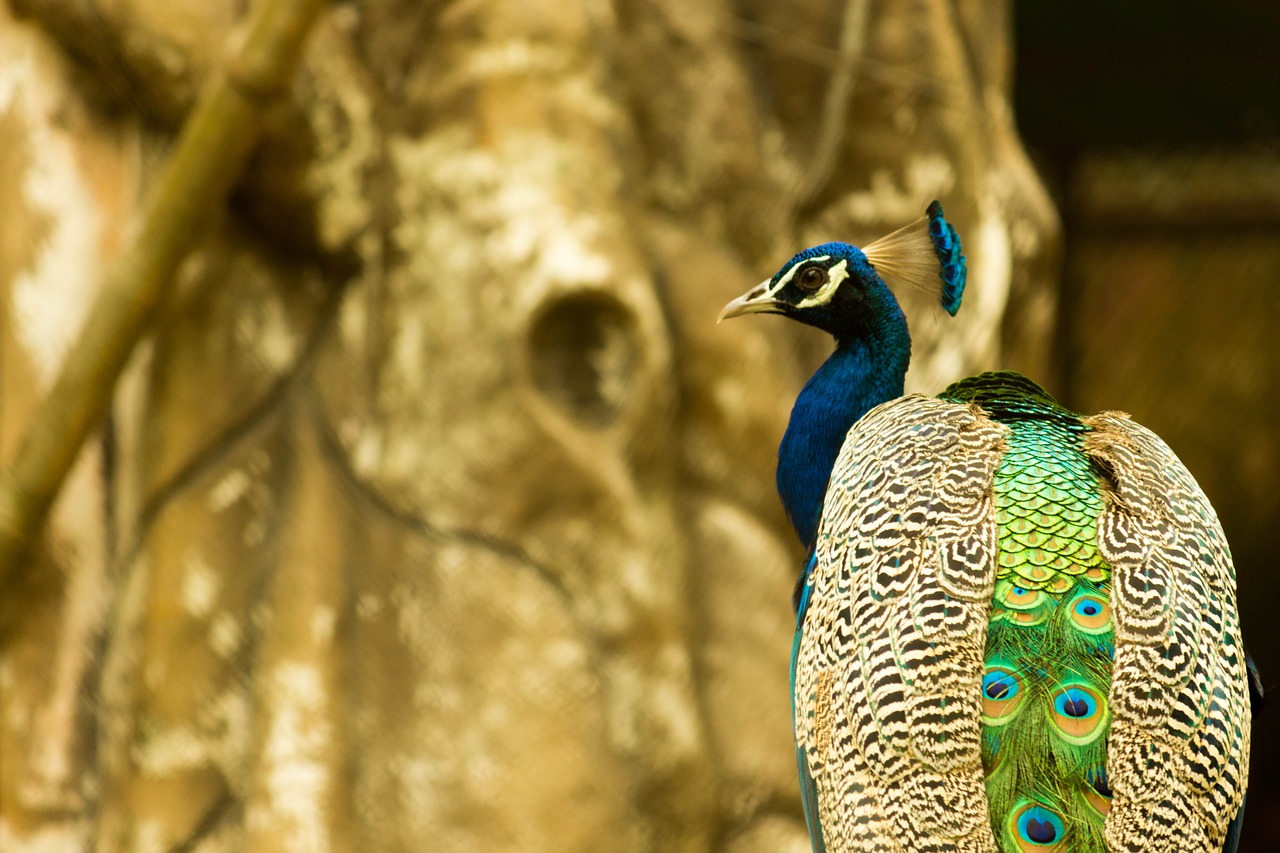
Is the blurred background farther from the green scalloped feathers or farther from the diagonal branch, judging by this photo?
the green scalloped feathers

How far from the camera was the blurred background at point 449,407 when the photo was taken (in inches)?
96.7

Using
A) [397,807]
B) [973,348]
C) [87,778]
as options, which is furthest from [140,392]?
[973,348]

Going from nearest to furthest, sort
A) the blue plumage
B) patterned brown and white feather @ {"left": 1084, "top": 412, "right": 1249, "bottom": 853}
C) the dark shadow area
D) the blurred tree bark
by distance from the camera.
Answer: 1. patterned brown and white feather @ {"left": 1084, "top": 412, "right": 1249, "bottom": 853}
2. the blue plumage
3. the blurred tree bark
4. the dark shadow area

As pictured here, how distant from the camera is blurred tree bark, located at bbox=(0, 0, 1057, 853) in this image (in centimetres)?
245

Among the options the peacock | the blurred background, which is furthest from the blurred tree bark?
the peacock

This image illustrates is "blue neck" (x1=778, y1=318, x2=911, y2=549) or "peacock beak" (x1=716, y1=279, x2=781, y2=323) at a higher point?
"peacock beak" (x1=716, y1=279, x2=781, y2=323)

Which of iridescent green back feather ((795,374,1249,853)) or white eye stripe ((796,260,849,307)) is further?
white eye stripe ((796,260,849,307))

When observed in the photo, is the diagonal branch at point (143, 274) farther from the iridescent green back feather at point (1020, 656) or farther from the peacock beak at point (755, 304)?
the iridescent green back feather at point (1020, 656)

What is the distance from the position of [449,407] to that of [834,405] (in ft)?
3.15

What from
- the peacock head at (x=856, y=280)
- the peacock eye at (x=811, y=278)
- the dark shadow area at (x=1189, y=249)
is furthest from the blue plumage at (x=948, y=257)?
the dark shadow area at (x=1189, y=249)

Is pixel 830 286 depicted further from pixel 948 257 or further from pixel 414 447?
pixel 414 447

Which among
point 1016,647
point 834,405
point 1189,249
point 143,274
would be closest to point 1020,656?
point 1016,647

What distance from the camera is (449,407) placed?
249cm

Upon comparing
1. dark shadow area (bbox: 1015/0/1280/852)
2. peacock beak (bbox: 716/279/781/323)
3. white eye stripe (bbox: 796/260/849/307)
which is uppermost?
white eye stripe (bbox: 796/260/849/307)
